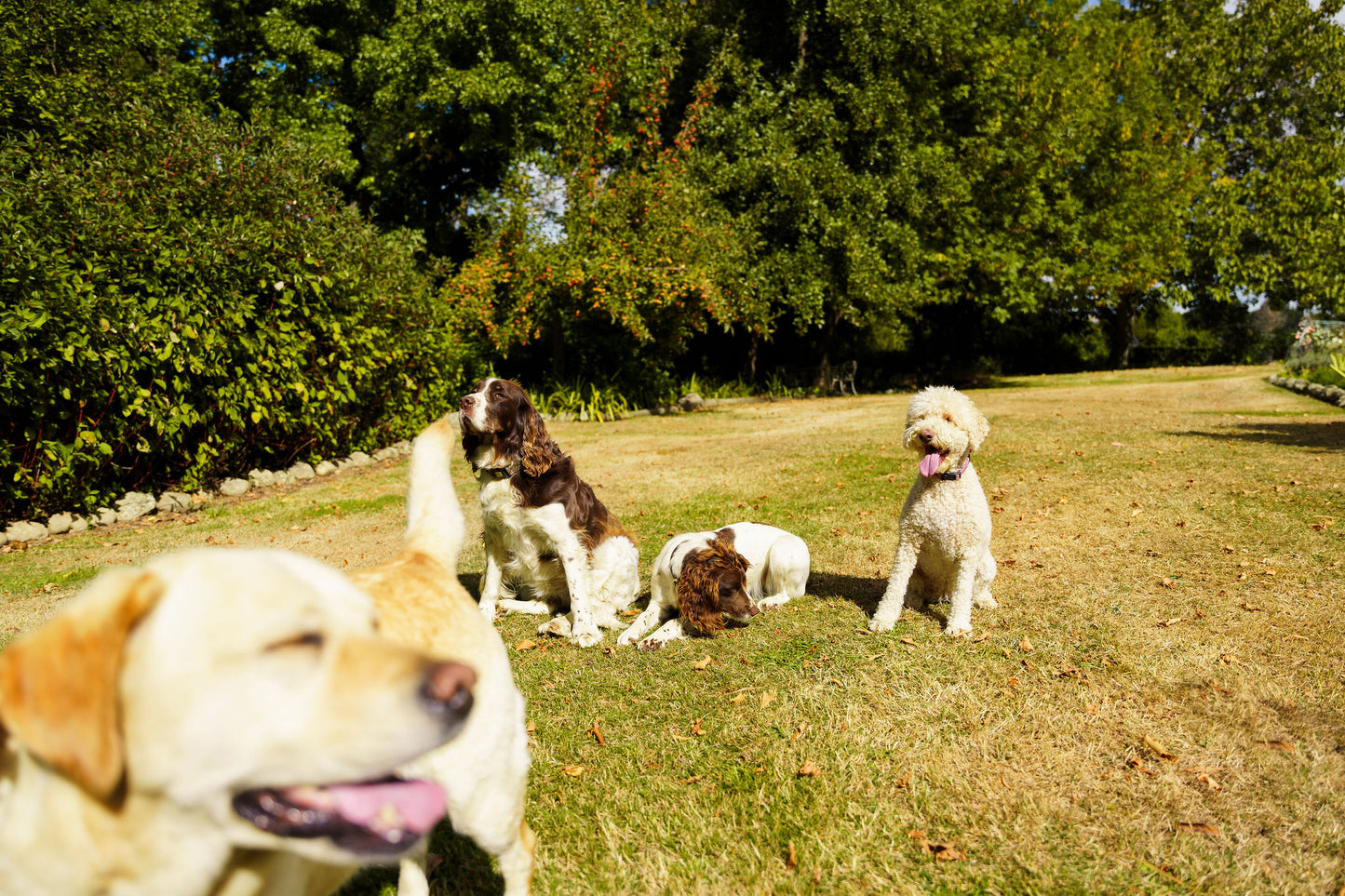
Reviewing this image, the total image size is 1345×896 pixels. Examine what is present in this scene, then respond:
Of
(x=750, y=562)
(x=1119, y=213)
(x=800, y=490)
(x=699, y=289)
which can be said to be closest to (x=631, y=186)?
(x=699, y=289)

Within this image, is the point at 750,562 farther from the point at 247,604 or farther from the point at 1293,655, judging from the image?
the point at 247,604

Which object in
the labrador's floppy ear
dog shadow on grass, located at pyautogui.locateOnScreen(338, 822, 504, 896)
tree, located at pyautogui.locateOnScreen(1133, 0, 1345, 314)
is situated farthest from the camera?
tree, located at pyautogui.locateOnScreen(1133, 0, 1345, 314)

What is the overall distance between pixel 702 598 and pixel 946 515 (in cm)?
159

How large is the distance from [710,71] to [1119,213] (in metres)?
15.0

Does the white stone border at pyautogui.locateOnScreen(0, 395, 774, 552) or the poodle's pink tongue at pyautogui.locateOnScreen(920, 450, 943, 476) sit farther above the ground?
the poodle's pink tongue at pyautogui.locateOnScreen(920, 450, 943, 476)

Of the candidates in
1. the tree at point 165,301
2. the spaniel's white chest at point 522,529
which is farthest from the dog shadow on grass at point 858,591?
the tree at point 165,301

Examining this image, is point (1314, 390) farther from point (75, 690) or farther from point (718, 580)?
point (75, 690)

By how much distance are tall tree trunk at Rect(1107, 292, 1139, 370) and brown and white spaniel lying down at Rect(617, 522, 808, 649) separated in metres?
31.9

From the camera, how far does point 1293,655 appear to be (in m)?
3.92

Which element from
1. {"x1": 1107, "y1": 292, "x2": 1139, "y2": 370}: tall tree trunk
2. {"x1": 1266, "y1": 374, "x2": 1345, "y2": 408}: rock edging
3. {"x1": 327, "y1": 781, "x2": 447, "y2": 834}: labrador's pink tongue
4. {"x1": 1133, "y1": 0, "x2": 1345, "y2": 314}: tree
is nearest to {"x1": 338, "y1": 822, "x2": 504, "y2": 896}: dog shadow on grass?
{"x1": 327, "y1": 781, "x2": 447, "y2": 834}: labrador's pink tongue

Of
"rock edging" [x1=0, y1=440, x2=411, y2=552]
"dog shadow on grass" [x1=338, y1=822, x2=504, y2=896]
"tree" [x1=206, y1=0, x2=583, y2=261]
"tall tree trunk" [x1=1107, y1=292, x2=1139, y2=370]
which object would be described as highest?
"tree" [x1=206, y1=0, x2=583, y2=261]

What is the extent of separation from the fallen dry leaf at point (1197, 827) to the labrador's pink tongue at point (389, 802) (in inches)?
106

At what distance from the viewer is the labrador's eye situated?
133 centimetres

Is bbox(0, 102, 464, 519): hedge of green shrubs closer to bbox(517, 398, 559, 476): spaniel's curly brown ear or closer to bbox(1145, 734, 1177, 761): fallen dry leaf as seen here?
bbox(517, 398, 559, 476): spaniel's curly brown ear
